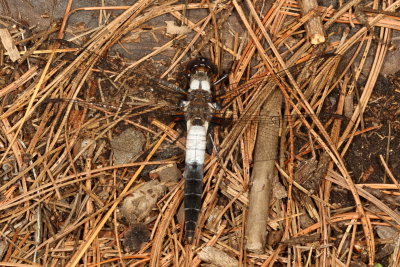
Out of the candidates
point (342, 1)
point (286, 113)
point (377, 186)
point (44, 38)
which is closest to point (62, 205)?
point (44, 38)

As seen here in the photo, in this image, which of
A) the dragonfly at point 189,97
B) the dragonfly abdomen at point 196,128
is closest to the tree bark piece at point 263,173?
the dragonfly at point 189,97

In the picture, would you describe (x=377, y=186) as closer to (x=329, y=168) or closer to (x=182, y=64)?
(x=329, y=168)

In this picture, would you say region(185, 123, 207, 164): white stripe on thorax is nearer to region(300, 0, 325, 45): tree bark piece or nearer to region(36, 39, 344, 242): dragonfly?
region(36, 39, 344, 242): dragonfly

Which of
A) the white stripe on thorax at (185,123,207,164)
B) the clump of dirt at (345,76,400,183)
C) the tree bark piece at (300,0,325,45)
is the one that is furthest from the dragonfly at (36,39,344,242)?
the clump of dirt at (345,76,400,183)

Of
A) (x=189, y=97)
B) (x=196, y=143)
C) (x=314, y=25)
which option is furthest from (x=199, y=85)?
(x=314, y=25)

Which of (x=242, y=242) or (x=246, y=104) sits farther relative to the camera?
(x=246, y=104)

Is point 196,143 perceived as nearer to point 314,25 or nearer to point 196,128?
point 196,128

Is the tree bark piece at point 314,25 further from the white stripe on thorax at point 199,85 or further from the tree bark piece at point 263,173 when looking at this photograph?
the white stripe on thorax at point 199,85
